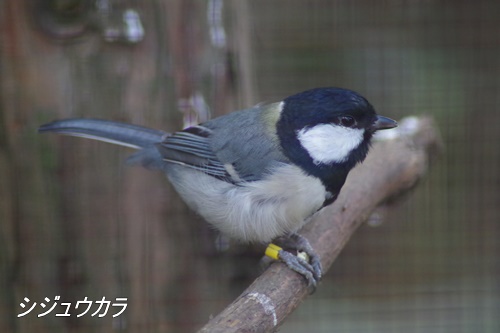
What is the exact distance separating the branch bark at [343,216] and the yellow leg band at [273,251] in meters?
0.04

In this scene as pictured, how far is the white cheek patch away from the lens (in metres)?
1.82

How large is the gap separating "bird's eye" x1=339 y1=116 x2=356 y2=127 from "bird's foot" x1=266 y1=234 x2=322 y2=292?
1.19ft

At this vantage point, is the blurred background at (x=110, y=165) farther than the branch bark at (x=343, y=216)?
Yes

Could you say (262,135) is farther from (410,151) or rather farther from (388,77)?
(388,77)

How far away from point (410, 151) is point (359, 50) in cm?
125

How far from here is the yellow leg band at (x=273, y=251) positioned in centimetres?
184

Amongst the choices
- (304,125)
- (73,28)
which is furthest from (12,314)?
(304,125)

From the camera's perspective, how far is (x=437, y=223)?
336 cm

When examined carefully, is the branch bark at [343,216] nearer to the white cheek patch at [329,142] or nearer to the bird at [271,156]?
the bird at [271,156]

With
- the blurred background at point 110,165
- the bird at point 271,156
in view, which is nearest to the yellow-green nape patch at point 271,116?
the bird at point 271,156

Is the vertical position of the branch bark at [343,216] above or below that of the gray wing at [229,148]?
below

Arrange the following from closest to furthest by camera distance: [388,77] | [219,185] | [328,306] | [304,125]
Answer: [304,125], [219,185], [328,306], [388,77]

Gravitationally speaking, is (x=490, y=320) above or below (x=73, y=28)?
below

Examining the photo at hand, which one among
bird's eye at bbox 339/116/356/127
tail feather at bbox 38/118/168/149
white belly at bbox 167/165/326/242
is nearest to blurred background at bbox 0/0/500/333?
tail feather at bbox 38/118/168/149
